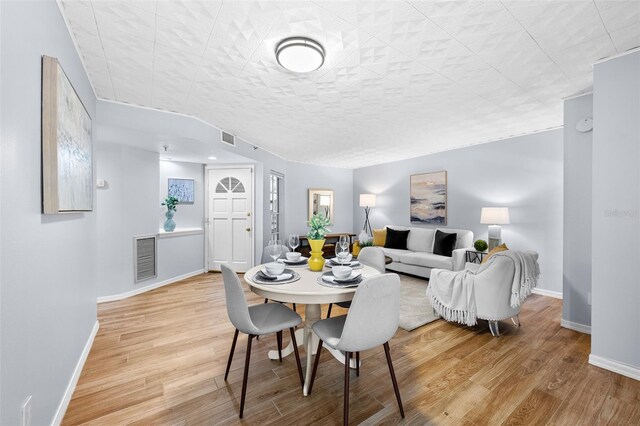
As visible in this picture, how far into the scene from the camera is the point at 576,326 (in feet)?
9.18

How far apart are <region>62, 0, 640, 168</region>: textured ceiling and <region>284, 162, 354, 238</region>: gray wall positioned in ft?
9.13

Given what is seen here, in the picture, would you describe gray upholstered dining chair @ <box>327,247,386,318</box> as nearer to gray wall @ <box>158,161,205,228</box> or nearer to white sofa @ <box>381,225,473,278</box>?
white sofa @ <box>381,225,473,278</box>

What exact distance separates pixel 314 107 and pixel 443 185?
3.39m

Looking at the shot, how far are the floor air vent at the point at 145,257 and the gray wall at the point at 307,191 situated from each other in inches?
103

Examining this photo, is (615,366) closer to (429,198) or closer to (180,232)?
(429,198)

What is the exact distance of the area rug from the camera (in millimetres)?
2946

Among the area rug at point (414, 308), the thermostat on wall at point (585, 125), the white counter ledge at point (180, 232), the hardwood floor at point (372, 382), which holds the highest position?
the thermostat on wall at point (585, 125)

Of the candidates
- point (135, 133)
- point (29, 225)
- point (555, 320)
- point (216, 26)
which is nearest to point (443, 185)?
point (555, 320)

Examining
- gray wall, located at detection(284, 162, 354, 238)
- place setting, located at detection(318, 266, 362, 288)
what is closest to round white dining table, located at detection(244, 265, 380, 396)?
place setting, located at detection(318, 266, 362, 288)

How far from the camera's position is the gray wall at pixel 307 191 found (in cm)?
627

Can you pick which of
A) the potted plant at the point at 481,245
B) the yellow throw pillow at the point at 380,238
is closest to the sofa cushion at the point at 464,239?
the potted plant at the point at 481,245

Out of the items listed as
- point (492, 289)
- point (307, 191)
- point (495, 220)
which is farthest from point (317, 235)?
point (307, 191)

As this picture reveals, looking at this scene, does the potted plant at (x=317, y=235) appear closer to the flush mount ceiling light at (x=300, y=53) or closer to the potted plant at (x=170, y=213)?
the flush mount ceiling light at (x=300, y=53)

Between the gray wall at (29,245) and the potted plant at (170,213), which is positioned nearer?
the gray wall at (29,245)
